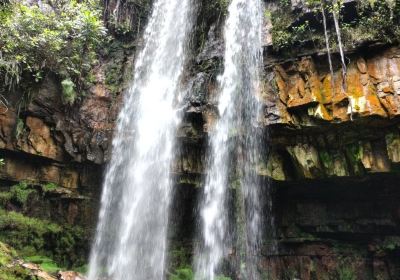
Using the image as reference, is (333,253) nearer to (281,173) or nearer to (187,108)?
(281,173)

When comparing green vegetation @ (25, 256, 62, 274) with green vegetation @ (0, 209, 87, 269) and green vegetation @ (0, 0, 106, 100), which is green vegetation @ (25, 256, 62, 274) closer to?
green vegetation @ (0, 209, 87, 269)

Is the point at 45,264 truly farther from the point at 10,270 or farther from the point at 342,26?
the point at 342,26

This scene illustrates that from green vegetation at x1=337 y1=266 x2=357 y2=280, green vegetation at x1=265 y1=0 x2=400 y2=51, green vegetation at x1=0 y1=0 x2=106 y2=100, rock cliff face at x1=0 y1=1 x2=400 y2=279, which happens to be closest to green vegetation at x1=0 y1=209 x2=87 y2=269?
rock cliff face at x1=0 y1=1 x2=400 y2=279

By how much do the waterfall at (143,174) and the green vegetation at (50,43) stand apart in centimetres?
212

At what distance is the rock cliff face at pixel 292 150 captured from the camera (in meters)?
9.88

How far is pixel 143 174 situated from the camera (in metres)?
12.8

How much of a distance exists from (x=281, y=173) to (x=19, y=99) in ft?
→ 30.6

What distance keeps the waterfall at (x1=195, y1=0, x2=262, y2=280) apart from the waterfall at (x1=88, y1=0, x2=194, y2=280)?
1542mm

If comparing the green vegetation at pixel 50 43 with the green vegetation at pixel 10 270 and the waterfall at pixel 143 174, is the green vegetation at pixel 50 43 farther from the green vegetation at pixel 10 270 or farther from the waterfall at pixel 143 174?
the green vegetation at pixel 10 270

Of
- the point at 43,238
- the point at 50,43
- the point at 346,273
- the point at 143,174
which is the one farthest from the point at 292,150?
the point at 50,43

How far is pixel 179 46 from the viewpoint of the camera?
47.3ft

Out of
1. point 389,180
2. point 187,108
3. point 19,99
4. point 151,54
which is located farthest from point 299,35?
point 19,99

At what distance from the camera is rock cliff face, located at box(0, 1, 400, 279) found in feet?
32.4

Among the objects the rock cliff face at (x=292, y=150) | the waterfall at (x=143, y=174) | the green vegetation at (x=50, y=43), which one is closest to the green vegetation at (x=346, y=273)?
the rock cliff face at (x=292, y=150)
